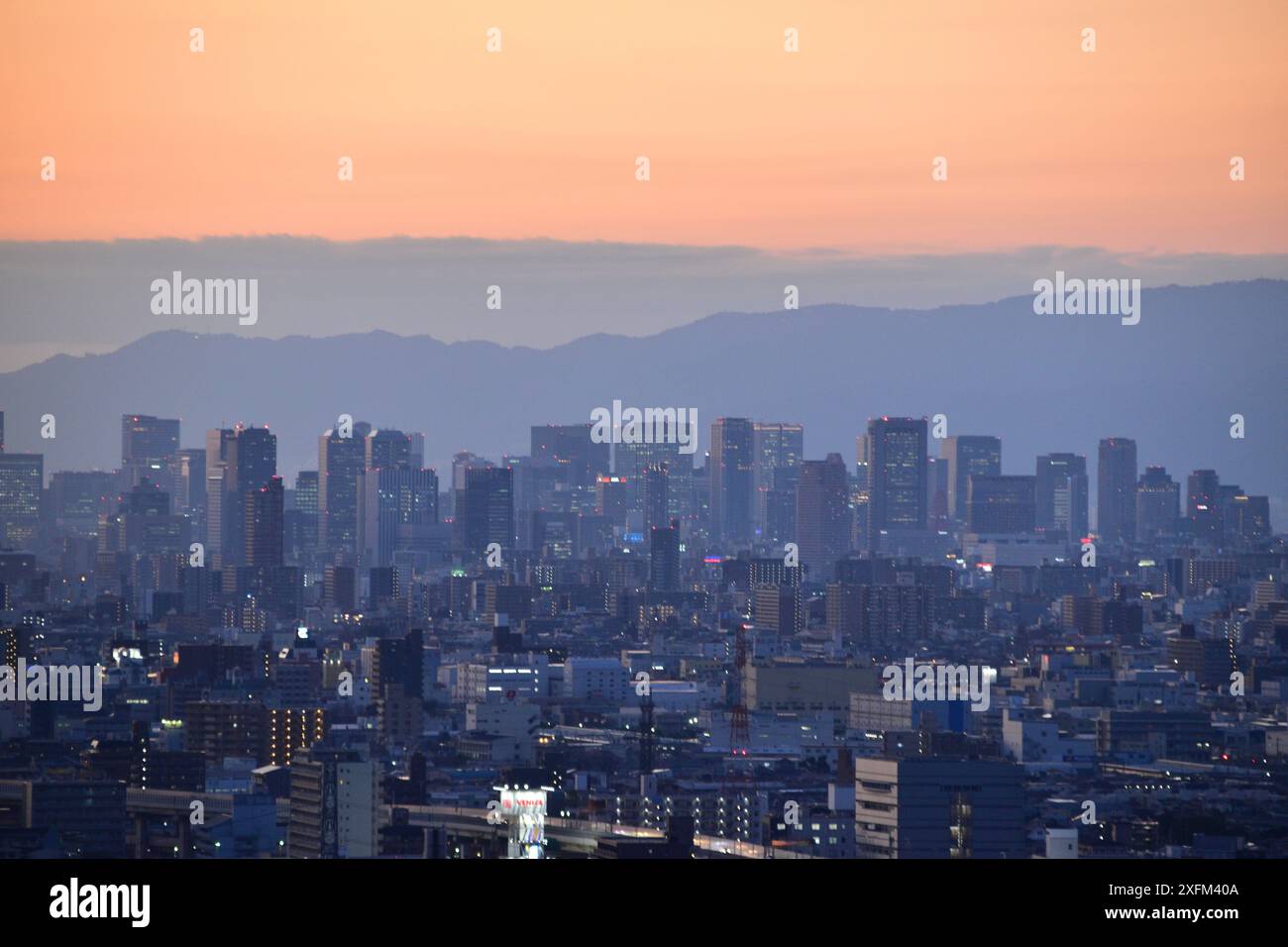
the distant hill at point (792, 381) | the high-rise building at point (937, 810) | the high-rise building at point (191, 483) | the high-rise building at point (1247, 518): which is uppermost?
the distant hill at point (792, 381)

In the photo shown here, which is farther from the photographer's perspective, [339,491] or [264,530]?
[339,491]

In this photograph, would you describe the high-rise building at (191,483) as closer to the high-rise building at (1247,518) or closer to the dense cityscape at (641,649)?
the dense cityscape at (641,649)

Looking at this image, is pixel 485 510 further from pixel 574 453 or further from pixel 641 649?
pixel 641 649

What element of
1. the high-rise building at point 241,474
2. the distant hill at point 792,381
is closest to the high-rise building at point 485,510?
the distant hill at point 792,381

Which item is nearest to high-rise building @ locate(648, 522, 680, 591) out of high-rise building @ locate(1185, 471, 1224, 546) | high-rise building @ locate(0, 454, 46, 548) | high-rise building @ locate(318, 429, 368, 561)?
high-rise building @ locate(318, 429, 368, 561)

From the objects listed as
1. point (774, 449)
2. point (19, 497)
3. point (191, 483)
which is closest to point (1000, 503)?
point (774, 449)
